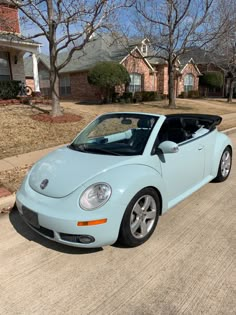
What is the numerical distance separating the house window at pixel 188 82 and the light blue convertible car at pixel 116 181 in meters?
33.3

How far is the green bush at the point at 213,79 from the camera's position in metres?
36.7

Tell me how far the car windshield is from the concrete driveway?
1094mm

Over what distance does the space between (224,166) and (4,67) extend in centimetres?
1620

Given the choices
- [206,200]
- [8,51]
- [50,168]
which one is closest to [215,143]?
[206,200]

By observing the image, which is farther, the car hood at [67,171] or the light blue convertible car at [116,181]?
the car hood at [67,171]

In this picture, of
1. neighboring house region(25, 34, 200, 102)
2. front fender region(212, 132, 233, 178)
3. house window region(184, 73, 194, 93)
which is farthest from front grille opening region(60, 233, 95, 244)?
house window region(184, 73, 194, 93)

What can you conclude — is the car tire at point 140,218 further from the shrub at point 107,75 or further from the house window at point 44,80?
the house window at point 44,80

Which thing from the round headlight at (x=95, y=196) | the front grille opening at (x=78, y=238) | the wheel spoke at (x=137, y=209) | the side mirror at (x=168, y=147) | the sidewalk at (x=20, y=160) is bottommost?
the sidewalk at (x=20, y=160)

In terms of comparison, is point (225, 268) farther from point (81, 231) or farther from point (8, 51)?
point (8, 51)

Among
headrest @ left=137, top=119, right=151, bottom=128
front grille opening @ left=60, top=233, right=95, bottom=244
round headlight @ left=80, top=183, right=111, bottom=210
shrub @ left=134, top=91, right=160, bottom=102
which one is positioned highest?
shrub @ left=134, top=91, right=160, bottom=102

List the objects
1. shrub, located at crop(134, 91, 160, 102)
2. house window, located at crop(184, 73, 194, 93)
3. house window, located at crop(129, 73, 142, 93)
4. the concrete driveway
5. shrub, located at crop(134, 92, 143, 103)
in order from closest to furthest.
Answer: the concrete driveway
shrub, located at crop(134, 92, 143, 103)
shrub, located at crop(134, 91, 160, 102)
house window, located at crop(129, 73, 142, 93)
house window, located at crop(184, 73, 194, 93)

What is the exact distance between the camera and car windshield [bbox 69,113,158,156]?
351cm

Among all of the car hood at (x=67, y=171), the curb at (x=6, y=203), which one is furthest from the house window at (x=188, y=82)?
the car hood at (x=67, y=171)

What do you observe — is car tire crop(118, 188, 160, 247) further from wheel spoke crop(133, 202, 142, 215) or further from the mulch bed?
the mulch bed
